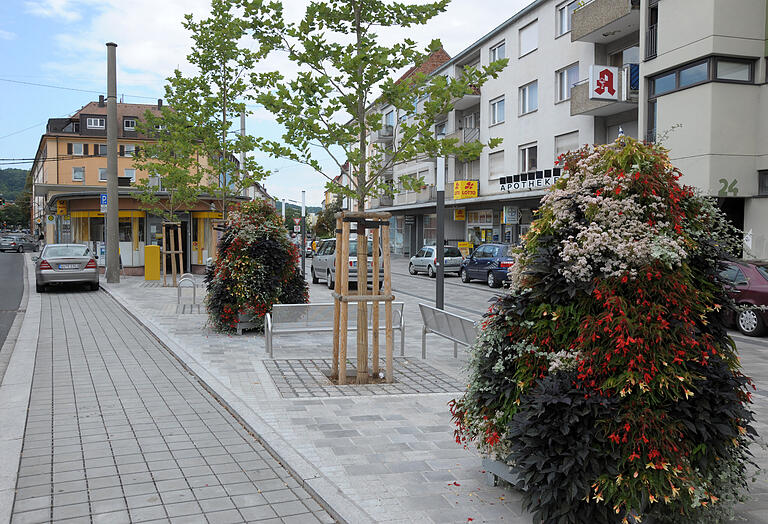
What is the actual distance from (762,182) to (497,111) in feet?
56.7

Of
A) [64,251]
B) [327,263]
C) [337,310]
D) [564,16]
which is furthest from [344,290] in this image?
[564,16]

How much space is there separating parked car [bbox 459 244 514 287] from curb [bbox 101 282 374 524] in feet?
55.4

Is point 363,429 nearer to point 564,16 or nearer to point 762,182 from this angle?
point 762,182

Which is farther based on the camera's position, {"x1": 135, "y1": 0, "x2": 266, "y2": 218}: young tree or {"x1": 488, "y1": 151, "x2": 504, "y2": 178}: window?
{"x1": 488, "y1": 151, "x2": 504, "y2": 178}: window

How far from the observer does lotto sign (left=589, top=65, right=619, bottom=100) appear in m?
23.3

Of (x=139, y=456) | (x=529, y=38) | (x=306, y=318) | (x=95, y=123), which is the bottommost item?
(x=139, y=456)

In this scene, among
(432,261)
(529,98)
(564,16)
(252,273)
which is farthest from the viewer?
(529,98)

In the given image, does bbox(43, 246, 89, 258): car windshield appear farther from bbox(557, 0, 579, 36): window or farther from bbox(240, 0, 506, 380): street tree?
bbox(557, 0, 579, 36): window

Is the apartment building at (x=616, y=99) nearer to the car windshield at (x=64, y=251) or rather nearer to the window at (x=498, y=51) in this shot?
the window at (x=498, y=51)

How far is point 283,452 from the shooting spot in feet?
16.2

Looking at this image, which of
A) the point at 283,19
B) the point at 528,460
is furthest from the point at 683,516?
the point at 283,19

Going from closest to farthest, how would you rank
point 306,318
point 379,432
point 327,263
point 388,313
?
point 379,432 → point 388,313 → point 306,318 → point 327,263

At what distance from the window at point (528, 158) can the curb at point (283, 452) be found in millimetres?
25129

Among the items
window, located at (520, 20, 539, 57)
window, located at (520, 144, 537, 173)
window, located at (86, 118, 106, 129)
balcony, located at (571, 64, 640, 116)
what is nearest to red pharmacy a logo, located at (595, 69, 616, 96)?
balcony, located at (571, 64, 640, 116)
